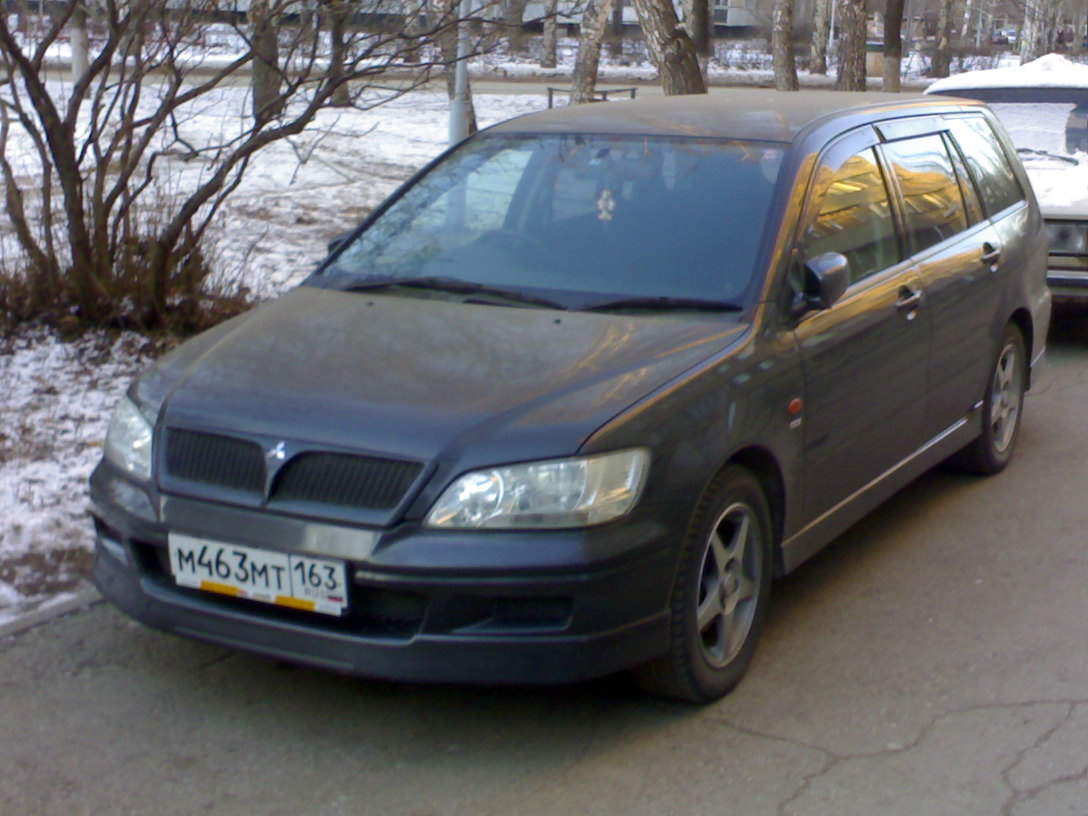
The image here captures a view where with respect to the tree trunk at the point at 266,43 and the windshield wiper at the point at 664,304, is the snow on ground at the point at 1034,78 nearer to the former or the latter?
the tree trunk at the point at 266,43

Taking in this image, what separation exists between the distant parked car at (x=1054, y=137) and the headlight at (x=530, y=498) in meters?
6.20

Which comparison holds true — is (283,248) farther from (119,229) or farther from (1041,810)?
(1041,810)

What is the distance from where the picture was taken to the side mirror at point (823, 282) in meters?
4.45

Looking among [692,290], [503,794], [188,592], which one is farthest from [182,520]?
[692,290]

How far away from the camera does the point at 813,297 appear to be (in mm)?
4508

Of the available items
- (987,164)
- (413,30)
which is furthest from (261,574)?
(413,30)

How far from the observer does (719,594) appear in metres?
4.11

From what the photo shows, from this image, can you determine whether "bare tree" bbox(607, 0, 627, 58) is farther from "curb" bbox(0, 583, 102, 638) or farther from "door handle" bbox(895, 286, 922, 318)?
"curb" bbox(0, 583, 102, 638)

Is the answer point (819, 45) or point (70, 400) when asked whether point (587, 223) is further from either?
point (819, 45)

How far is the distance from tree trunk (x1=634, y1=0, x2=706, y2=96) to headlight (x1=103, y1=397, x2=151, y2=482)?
9.25m

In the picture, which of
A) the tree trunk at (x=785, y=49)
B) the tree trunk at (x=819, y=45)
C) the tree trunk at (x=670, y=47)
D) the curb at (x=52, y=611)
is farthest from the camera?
the tree trunk at (x=819, y=45)

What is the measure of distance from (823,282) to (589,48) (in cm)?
1434

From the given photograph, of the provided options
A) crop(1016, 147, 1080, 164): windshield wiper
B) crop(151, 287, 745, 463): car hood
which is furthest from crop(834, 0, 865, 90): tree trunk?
crop(151, 287, 745, 463): car hood

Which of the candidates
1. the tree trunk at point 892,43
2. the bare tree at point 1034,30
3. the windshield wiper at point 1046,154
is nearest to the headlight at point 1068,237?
the windshield wiper at point 1046,154
